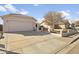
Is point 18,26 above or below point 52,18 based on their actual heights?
below

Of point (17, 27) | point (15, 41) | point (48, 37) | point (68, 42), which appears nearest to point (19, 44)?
point (15, 41)

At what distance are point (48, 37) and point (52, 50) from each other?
296 mm

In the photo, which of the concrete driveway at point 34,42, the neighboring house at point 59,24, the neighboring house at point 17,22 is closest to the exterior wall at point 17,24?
the neighboring house at point 17,22

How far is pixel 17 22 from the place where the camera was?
3764mm

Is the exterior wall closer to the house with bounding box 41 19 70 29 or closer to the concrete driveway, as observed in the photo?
the concrete driveway

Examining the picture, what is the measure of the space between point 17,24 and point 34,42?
499 millimetres

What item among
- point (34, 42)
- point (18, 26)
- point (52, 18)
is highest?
point (52, 18)

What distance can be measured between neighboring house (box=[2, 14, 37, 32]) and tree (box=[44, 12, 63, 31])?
247 millimetres

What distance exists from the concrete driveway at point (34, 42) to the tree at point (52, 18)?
247 mm

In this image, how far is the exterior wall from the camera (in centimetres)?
371

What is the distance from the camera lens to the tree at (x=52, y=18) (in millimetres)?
3695

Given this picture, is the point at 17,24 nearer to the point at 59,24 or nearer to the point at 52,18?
the point at 52,18

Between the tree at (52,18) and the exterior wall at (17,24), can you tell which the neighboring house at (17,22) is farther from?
the tree at (52,18)

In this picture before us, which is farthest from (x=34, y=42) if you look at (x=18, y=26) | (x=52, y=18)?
(x=52, y=18)
